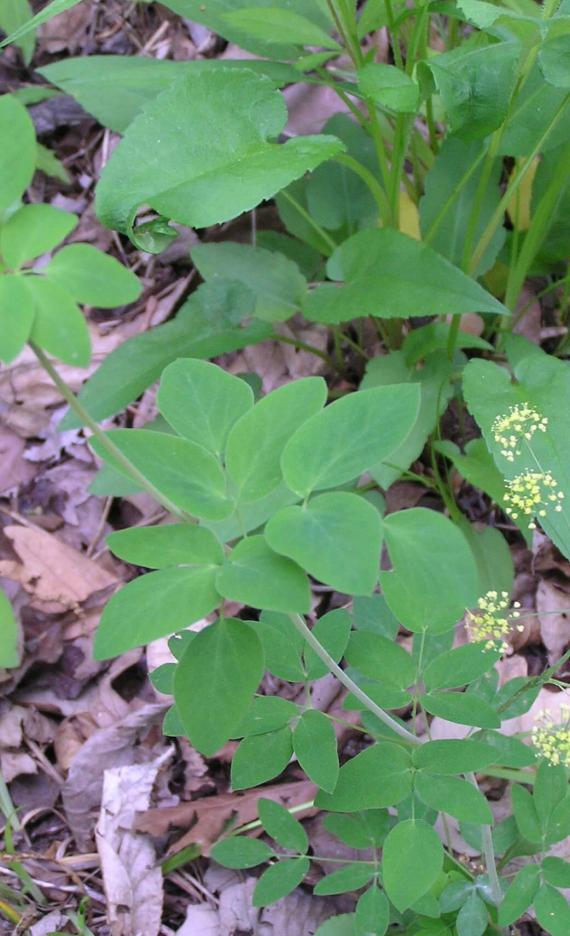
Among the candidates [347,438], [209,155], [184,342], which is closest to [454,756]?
[347,438]

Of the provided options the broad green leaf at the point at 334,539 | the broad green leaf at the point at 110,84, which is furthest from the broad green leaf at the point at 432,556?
the broad green leaf at the point at 110,84

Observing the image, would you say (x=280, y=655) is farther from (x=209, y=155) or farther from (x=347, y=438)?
(x=209, y=155)

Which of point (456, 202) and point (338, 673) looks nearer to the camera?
point (338, 673)

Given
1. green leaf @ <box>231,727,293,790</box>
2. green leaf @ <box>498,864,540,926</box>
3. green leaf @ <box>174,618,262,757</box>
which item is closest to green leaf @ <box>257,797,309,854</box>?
green leaf @ <box>231,727,293,790</box>

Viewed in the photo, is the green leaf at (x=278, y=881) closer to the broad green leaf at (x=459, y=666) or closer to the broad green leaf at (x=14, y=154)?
the broad green leaf at (x=459, y=666)

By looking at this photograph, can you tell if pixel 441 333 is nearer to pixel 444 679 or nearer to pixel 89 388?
pixel 89 388
